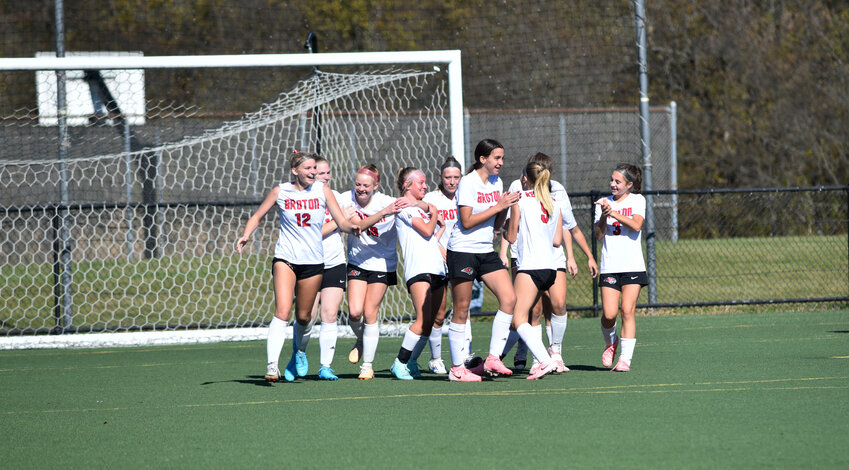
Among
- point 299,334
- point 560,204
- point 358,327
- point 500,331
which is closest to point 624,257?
point 560,204

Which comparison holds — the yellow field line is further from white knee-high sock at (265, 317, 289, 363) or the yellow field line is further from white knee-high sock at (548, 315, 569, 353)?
white knee-high sock at (548, 315, 569, 353)

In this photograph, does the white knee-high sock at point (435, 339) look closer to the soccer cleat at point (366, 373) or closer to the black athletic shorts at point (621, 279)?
the soccer cleat at point (366, 373)

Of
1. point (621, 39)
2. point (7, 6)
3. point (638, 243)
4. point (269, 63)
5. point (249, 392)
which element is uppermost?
point (7, 6)

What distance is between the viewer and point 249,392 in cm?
778

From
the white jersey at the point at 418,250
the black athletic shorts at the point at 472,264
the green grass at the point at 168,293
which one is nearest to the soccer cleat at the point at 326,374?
the white jersey at the point at 418,250

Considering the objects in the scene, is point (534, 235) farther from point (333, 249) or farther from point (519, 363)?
point (333, 249)

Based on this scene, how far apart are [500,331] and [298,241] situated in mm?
1776

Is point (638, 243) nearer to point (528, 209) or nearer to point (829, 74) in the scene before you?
point (528, 209)

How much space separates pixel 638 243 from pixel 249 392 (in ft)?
11.3

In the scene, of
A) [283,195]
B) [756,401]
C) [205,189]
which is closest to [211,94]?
[205,189]

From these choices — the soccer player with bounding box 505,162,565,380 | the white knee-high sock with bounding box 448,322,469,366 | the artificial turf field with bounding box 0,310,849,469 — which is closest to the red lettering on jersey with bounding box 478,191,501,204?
the soccer player with bounding box 505,162,565,380

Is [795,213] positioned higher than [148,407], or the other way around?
[795,213]

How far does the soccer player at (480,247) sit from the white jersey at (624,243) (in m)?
1.07

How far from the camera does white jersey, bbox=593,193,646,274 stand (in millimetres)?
8406
